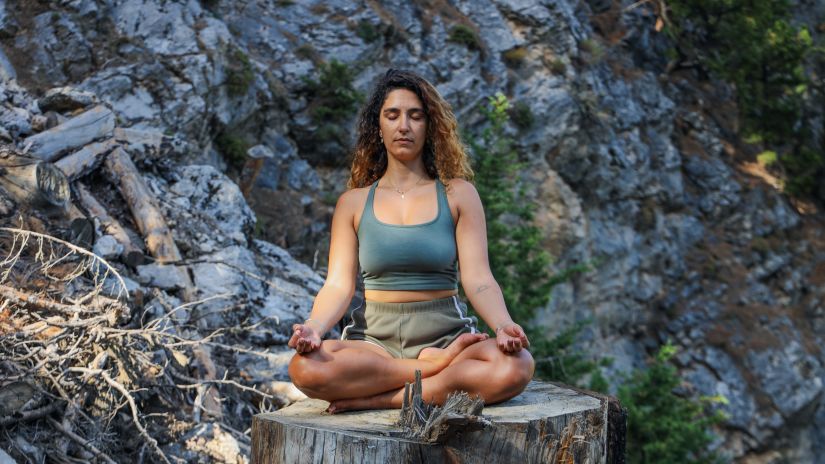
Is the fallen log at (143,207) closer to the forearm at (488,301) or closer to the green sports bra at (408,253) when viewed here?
the green sports bra at (408,253)

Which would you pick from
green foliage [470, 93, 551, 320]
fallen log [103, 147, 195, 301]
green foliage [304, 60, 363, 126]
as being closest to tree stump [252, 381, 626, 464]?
fallen log [103, 147, 195, 301]

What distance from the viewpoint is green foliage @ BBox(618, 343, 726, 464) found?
33.3 feet

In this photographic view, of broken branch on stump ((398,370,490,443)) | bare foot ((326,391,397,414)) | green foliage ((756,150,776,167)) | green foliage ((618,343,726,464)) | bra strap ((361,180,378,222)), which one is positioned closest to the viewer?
broken branch on stump ((398,370,490,443))

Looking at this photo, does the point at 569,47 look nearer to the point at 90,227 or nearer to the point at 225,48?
the point at 225,48

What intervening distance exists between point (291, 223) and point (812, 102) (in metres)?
13.8

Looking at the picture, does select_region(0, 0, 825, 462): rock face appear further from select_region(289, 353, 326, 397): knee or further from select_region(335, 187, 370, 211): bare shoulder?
select_region(289, 353, 326, 397): knee

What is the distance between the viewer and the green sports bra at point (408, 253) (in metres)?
3.42

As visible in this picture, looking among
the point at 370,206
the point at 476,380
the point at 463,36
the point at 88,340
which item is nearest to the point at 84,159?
the point at 88,340

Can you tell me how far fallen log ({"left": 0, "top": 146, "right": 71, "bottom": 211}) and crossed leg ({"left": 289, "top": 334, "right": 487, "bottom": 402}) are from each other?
2.81m

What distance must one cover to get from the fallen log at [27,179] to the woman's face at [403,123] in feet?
8.62

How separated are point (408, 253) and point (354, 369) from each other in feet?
2.00

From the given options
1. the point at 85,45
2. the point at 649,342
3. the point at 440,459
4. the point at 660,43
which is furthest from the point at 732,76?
the point at 440,459

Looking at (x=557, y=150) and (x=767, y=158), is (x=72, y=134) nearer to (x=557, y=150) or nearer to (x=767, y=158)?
(x=557, y=150)

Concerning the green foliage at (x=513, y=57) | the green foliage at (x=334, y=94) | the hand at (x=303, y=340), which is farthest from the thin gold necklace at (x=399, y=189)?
the green foliage at (x=513, y=57)
